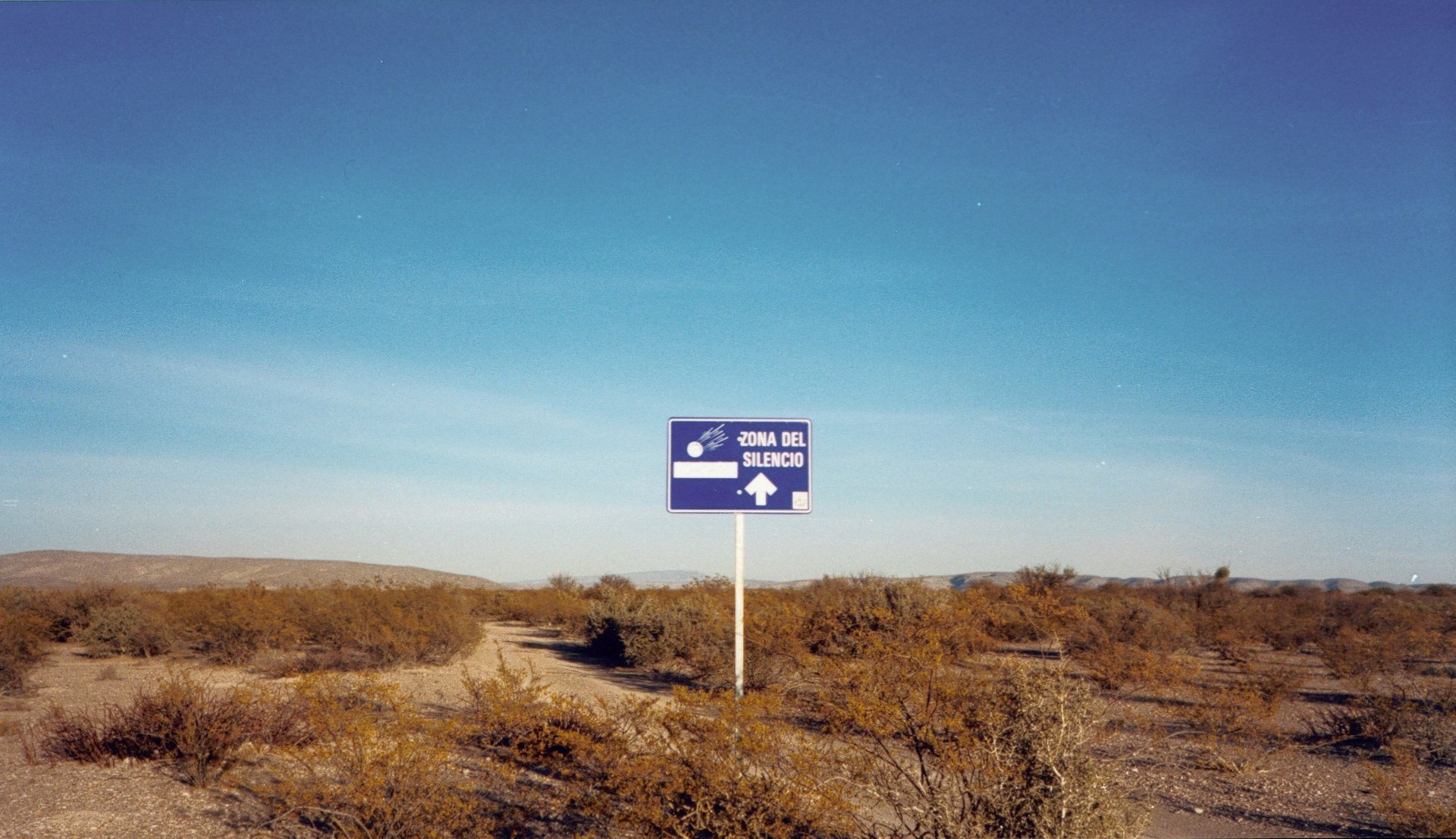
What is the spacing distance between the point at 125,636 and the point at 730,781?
2082 centimetres

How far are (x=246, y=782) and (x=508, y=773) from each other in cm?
331

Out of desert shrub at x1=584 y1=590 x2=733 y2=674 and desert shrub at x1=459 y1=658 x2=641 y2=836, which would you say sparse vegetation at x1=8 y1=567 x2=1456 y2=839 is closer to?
desert shrub at x1=459 y1=658 x2=641 y2=836

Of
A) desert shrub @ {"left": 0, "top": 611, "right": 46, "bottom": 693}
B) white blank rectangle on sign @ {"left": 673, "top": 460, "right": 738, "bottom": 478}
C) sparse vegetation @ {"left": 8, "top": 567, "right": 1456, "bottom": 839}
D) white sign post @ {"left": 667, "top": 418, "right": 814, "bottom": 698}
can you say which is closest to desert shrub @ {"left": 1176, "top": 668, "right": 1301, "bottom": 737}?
sparse vegetation @ {"left": 8, "top": 567, "right": 1456, "bottom": 839}

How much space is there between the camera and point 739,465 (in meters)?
6.67

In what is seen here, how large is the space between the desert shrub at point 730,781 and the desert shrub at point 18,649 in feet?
48.4

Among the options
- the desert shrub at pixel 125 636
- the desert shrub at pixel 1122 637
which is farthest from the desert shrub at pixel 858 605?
the desert shrub at pixel 125 636

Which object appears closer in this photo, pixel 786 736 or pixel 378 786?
pixel 378 786

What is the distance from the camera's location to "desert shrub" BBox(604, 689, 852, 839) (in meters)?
5.04

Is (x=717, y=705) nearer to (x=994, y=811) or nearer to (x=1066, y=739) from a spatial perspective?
(x=994, y=811)

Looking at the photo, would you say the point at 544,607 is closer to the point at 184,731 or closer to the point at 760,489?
the point at 184,731

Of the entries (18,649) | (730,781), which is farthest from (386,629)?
(730,781)

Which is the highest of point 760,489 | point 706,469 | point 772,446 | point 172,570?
point 772,446

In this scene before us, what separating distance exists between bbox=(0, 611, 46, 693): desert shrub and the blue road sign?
15044 millimetres

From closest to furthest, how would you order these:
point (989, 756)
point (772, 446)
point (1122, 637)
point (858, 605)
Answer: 1. point (989, 756)
2. point (772, 446)
3. point (858, 605)
4. point (1122, 637)
